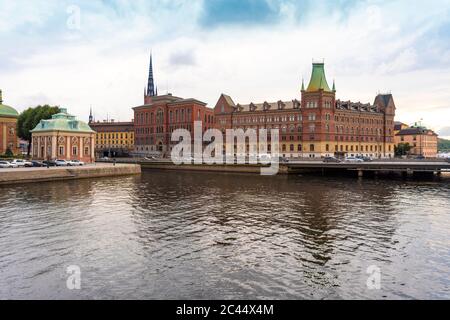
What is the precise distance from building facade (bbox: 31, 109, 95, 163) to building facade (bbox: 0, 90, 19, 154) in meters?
15.2

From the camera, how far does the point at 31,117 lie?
99.9 m

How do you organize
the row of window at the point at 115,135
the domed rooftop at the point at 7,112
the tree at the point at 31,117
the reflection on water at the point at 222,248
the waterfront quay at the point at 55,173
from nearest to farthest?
1. the reflection on water at the point at 222,248
2. the waterfront quay at the point at 55,173
3. the domed rooftop at the point at 7,112
4. the tree at the point at 31,117
5. the row of window at the point at 115,135

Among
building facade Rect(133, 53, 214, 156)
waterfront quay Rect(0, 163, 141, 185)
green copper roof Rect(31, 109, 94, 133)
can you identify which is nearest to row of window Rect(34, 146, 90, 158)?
green copper roof Rect(31, 109, 94, 133)

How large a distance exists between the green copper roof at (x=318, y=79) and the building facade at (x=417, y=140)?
219 feet

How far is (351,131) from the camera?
118188 millimetres

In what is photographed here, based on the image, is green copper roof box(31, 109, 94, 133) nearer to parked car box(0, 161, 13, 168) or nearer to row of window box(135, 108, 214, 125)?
parked car box(0, 161, 13, 168)

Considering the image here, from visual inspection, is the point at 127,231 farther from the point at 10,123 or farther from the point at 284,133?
the point at 284,133

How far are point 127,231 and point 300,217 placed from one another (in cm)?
1389

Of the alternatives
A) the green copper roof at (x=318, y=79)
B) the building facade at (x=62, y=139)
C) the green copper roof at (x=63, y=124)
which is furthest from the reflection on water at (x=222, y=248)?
the green copper roof at (x=318, y=79)

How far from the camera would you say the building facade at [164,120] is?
5217 inches

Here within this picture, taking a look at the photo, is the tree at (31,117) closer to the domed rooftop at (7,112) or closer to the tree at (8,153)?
the domed rooftop at (7,112)

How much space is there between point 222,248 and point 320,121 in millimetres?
96733

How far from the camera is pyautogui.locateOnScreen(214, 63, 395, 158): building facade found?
111 m
